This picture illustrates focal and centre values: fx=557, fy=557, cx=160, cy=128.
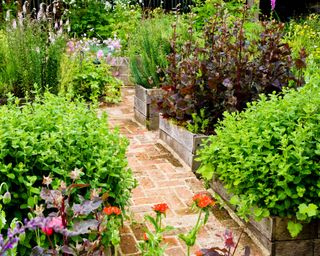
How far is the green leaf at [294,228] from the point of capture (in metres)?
3.30

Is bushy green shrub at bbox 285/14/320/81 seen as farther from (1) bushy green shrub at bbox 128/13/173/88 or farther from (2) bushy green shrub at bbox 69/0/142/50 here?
(2) bushy green shrub at bbox 69/0/142/50

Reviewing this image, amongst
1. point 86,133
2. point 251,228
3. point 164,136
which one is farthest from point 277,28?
point 86,133

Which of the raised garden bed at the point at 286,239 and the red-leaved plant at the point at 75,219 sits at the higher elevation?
the red-leaved plant at the point at 75,219

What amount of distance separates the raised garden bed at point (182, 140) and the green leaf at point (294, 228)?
134 cm

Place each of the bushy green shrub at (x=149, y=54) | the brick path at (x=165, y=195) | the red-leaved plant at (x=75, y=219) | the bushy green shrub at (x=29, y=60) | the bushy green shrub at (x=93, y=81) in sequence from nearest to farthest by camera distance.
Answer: the red-leaved plant at (x=75, y=219)
the brick path at (x=165, y=195)
the bushy green shrub at (x=29, y=60)
the bushy green shrub at (x=149, y=54)
the bushy green shrub at (x=93, y=81)

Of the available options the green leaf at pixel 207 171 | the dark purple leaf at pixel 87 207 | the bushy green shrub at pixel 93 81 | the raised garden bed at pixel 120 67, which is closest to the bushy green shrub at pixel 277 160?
the green leaf at pixel 207 171

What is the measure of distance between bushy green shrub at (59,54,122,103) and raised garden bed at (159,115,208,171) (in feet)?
4.65

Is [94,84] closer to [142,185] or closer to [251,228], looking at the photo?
[142,185]

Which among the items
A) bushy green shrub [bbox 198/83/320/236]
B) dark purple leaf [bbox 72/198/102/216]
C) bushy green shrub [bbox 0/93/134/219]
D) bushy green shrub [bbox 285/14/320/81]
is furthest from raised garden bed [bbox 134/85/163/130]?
dark purple leaf [bbox 72/198/102/216]

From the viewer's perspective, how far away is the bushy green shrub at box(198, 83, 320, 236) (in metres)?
3.35

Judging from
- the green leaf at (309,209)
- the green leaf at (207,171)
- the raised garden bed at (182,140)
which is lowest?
the raised garden bed at (182,140)

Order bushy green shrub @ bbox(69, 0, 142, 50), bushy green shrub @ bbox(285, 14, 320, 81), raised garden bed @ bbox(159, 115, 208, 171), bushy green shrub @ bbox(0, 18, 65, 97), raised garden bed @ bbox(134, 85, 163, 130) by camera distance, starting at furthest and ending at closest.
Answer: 1. bushy green shrub @ bbox(69, 0, 142, 50)
2. raised garden bed @ bbox(134, 85, 163, 130)
3. bushy green shrub @ bbox(0, 18, 65, 97)
4. bushy green shrub @ bbox(285, 14, 320, 81)
5. raised garden bed @ bbox(159, 115, 208, 171)

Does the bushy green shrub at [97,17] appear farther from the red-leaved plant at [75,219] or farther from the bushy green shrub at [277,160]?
the red-leaved plant at [75,219]

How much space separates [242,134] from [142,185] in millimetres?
1169
